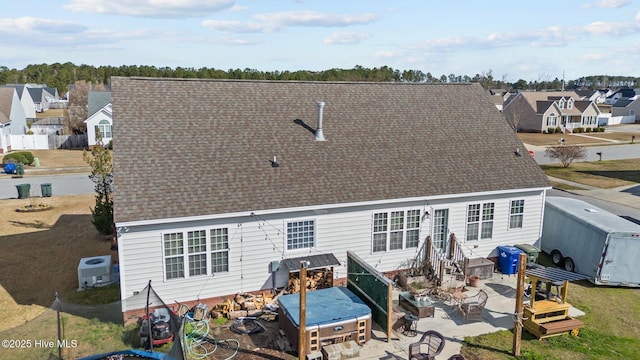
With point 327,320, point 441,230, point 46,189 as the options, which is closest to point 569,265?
point 441,230

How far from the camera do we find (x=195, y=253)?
14.5 meters

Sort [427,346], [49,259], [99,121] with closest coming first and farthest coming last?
[427,346] < [49,259] < [99,121]

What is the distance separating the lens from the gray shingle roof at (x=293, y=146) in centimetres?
1499

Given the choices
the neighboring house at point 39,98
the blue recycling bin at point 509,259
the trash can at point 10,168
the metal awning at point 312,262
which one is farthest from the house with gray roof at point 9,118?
the blue recycling bin at point 509,259

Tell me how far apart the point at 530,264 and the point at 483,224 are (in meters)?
2.33

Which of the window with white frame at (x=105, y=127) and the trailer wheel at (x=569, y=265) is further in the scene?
the window with white frame at (x=105, y=127)

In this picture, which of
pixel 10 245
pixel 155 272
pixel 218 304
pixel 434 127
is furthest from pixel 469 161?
pixel 10 245

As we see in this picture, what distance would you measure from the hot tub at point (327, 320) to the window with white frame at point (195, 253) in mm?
2593

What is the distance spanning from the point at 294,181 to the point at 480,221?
309 inches

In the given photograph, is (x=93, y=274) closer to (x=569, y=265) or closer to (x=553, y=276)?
(x=553, y=276)

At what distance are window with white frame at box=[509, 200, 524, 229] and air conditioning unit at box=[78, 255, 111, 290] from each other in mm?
15966

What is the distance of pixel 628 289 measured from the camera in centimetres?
1756

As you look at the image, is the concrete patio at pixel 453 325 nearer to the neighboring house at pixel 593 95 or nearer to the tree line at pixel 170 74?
the tree line at pixel 170 74

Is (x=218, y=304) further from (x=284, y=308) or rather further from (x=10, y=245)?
(x=10, y=245)
